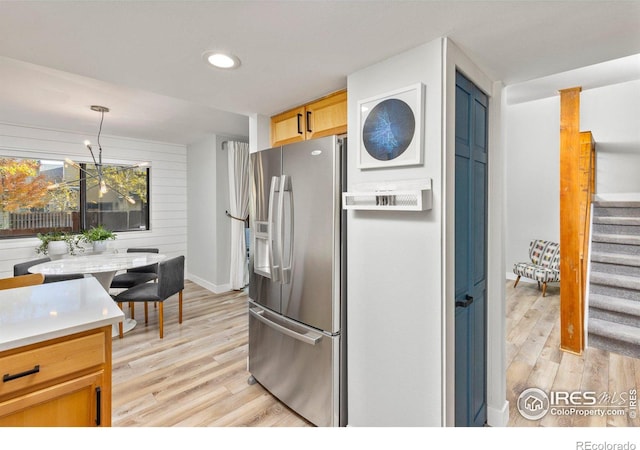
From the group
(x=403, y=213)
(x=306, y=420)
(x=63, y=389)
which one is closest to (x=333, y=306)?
(x=403, y=213)

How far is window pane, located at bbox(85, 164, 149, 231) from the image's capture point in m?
4.72

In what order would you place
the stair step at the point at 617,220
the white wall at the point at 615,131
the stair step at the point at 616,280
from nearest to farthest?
the stair step at the point at 616,280
the stair step at the point at 617,220
the white wall at the point at 615,131

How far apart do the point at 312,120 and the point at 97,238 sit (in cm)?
381

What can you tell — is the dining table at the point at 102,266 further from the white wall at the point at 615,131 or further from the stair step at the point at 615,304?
the white wall at the point at 615,131

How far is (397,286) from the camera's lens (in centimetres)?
160

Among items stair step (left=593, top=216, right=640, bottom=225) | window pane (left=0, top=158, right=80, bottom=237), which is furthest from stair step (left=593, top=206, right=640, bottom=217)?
window pane (left=0, top=158, right=80, bottom=237)

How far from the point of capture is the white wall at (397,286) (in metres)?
1.46

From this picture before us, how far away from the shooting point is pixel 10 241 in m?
4.02

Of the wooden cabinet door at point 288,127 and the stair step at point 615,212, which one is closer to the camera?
the wooden cabinet door at point 288,127

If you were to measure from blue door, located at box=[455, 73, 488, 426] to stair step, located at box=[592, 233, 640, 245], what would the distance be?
10.1 feet

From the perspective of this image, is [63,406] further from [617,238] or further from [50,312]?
[617,238]

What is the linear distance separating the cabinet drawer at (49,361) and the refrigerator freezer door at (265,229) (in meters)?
1.03

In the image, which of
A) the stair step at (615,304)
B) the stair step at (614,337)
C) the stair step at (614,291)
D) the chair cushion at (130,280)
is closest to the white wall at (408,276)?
the stair step at (614,337)

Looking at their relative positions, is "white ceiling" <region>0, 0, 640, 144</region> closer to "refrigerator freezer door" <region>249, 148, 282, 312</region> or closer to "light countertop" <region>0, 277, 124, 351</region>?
"refrigerator freezer door" <region>249, 148, 282, 312</region>
